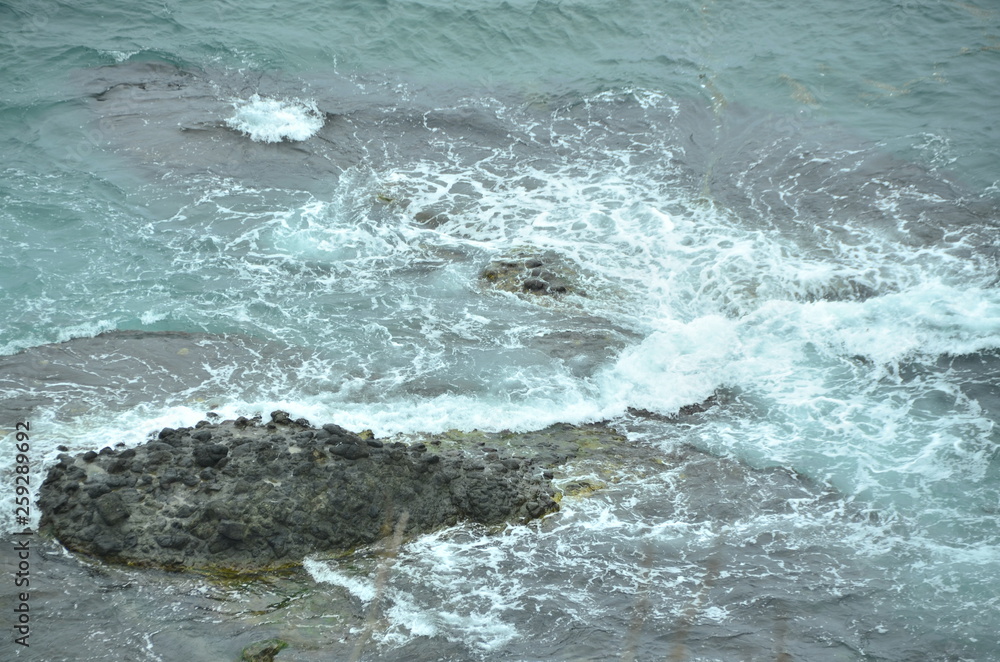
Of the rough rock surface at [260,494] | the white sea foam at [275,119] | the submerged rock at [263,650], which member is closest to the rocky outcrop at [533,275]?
the rough rock surface at [260,494]

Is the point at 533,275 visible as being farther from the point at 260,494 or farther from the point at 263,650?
the point at 263,650

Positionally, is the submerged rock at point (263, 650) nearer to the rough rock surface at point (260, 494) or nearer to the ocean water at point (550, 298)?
the ocean water at point (550, 298)

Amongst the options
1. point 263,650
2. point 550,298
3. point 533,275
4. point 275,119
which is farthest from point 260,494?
point 275,119

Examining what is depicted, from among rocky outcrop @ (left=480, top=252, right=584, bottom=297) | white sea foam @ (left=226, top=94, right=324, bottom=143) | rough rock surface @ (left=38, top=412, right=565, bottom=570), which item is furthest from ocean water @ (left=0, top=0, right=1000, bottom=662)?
rough rock surface @ (left=38, top=412, right=565, bottom=570)

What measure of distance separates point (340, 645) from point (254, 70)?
1519 cm

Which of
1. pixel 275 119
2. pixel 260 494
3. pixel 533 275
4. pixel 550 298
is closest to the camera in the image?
pixel 260 494

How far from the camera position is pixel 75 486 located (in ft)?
27.0

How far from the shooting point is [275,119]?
17141 mm

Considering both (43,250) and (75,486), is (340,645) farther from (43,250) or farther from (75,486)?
(43,250)

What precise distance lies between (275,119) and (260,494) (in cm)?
1085

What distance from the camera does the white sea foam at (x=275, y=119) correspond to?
16875 mm

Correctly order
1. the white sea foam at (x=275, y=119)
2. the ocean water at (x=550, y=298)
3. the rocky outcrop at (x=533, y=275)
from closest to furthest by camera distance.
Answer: the ocean water at (x=550, y=298) < the rocky outcrop at (x=533, y=275) < the white sea foam at (x=275, y=119)

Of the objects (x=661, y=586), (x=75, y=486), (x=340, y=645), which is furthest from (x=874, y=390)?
(x=75, y=486)

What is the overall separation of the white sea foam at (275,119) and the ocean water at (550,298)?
8 centimetres
